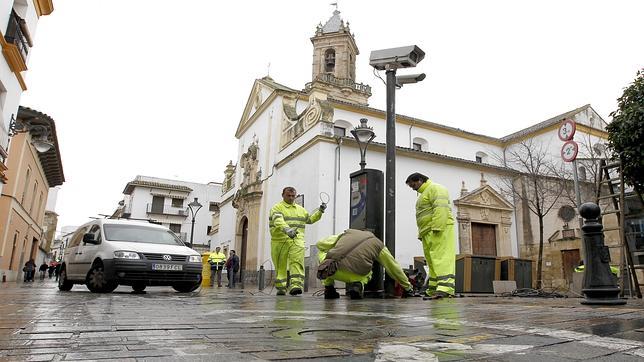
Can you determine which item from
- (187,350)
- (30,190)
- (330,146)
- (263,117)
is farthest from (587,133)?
(30,190)

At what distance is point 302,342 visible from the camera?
2469 millimetres

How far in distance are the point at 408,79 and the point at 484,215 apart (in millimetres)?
16536

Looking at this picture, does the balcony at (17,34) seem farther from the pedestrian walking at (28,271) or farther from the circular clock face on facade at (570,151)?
the pedestrian walking at (28,271)

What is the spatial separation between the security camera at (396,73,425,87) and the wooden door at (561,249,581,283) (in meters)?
17.3

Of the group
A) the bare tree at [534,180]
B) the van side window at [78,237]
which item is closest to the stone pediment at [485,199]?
the bare tree at [534,180]

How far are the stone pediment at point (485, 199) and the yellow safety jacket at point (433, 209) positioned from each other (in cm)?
1573

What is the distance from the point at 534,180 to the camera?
21484mm

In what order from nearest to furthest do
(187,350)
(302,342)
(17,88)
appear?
(187,350) → (302,342) → (17,88)

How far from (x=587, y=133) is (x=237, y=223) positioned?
2128 centimetres

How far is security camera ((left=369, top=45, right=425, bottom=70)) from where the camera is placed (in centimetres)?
821

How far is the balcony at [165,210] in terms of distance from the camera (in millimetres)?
54344

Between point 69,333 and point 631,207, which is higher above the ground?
point 631,207

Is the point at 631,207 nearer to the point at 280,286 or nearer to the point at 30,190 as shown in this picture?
the point at 280,286

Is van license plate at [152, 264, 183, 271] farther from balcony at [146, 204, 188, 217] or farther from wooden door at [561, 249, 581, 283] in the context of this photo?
balcony at [146, 204, 188, 217]
